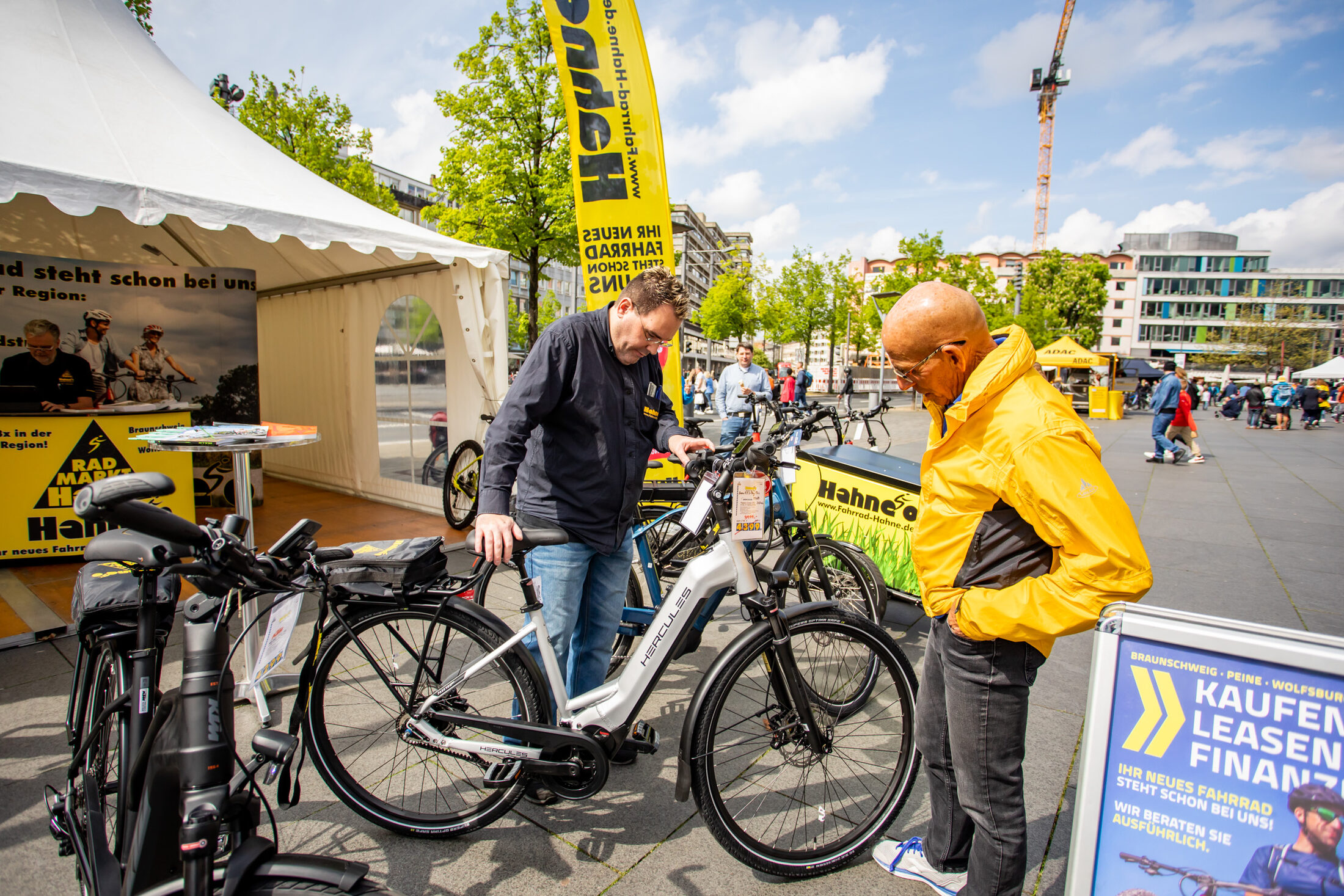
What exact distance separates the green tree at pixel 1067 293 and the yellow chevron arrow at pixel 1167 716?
5460 centimetres

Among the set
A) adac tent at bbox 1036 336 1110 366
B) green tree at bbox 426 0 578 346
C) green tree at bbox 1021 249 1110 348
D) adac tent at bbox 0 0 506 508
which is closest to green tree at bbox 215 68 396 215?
green tree at bbox 426 0 578 346

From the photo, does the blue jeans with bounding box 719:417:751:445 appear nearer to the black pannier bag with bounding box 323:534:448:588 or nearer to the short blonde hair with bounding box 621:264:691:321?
the short blonde hair with bounding box 621:264:691:321

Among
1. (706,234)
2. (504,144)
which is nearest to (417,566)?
(504,144)

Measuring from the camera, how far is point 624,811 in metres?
2.56

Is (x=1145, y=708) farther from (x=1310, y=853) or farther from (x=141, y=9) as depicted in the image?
(x=141, y=9)

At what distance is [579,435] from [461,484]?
4917 mm

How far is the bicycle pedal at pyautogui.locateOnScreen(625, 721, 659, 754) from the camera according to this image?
7.70 ft

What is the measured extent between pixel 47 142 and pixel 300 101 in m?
16.2

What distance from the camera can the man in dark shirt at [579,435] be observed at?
231cm

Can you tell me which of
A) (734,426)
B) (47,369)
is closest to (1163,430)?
(734,426)

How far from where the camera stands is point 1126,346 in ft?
303

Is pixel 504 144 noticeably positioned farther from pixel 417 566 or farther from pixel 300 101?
pixel 417 566

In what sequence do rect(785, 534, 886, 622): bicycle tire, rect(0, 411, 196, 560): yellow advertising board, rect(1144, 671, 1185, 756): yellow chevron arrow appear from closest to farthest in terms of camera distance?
rect(1144, 671, 1185, 756): yellow chevron arrow
rect(785, 534, 886, 622): bicycle tire
rect(0, 411, 196, 560): yellow advertising board

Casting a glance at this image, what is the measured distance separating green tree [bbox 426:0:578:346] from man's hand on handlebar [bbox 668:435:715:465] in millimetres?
14970
